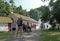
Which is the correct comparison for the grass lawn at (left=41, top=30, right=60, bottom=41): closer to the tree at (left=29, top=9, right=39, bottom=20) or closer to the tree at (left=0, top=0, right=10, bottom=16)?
the tree at (left=0, top=0, right=10, bottom=16)

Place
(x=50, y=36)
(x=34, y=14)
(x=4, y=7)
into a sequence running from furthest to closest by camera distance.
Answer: (x=34, y=14), (x=4, y=7), (x=50, y=36)

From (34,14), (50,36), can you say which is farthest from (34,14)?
(50,36)

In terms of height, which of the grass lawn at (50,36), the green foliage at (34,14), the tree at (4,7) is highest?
the green foliage at (34,14)

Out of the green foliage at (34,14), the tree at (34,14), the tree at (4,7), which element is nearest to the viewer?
the tree at (4,7)

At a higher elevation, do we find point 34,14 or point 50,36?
point 34,14

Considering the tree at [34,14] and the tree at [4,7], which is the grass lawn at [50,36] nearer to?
the tree at [4,7]

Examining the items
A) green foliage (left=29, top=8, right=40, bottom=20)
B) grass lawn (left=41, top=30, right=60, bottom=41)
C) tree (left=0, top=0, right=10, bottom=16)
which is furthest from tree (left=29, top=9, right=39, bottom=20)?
grass lawn (left=41, top=30, right=60, bottom=41)

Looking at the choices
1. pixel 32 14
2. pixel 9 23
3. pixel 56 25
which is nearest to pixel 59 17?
pixel 56 25

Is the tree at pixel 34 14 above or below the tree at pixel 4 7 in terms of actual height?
above

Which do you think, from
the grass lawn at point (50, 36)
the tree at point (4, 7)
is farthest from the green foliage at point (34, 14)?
the grass lawn at point (50, 36)

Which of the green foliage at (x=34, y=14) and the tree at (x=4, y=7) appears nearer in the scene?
the tree at (x=4, y=7)

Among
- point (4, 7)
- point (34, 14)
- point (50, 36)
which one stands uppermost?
point (34, 14)

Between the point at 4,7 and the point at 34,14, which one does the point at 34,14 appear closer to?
the point at 34,14

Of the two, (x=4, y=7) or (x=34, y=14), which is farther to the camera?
Result: (x=34, y=14)
